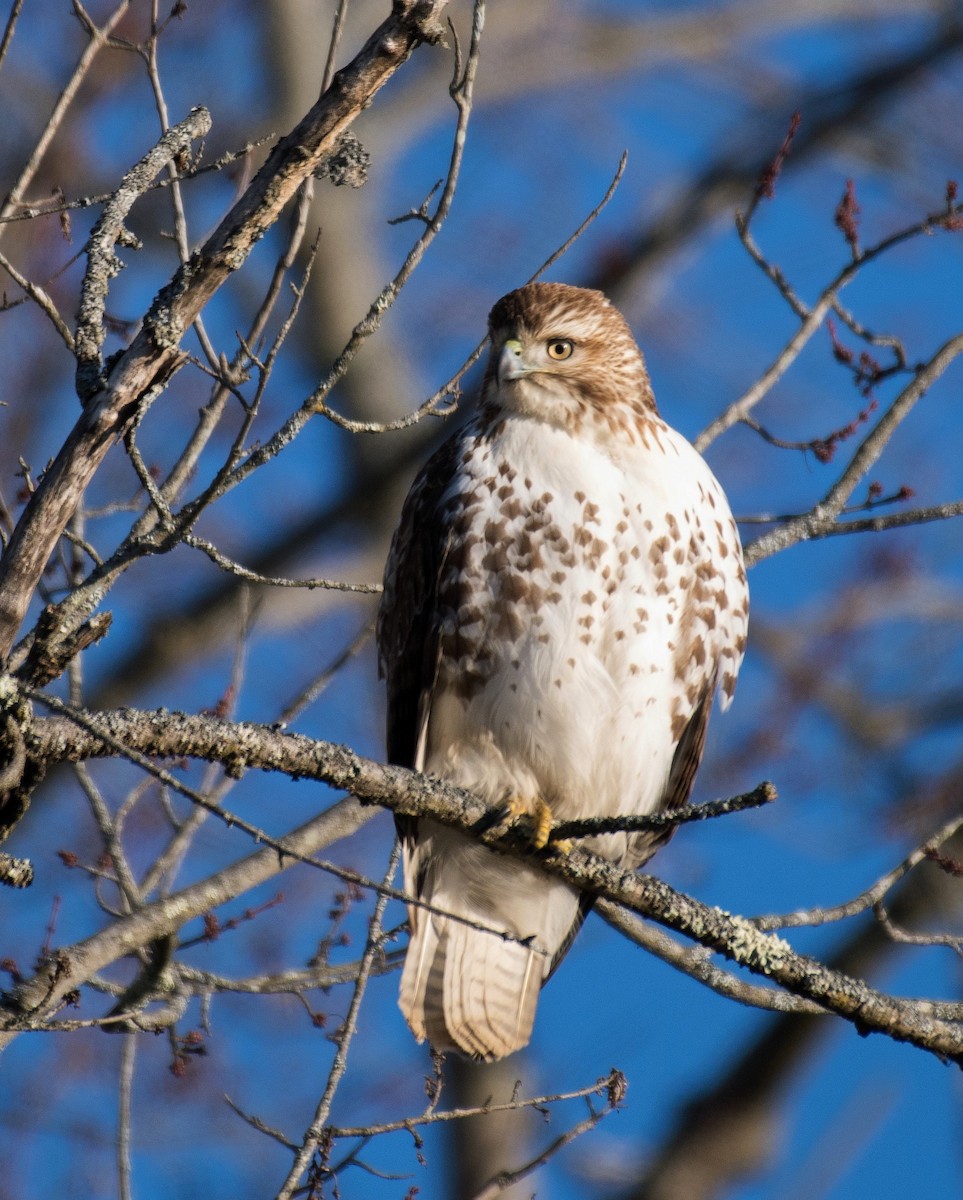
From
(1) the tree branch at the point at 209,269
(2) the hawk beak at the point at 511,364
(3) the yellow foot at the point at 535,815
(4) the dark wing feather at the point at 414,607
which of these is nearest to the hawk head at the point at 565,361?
(2) the hawk beak at the point at 511,364

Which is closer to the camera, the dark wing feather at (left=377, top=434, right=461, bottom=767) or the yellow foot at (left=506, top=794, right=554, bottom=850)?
the yellow foot at (left=506, top=794, right=554, bottom=850)

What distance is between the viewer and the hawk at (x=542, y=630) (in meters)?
4.06

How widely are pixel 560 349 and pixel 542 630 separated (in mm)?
871

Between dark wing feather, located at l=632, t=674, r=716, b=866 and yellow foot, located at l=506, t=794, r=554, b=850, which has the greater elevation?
dark wing feather, located at l=632, t=674, r=716, b=866

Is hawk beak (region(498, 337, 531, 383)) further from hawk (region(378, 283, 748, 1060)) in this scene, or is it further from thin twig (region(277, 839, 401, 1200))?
thin twig (region(277, 839, 401, 1200))

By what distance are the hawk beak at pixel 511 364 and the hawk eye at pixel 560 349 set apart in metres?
0.09

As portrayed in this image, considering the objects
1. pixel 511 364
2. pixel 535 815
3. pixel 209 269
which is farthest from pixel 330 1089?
pixel 511 364

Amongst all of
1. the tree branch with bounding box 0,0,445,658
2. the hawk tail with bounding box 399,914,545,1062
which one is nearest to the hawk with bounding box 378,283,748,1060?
the hawk tail with bounding box 399,914,545,1062

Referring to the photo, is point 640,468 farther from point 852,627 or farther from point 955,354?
point 852,627

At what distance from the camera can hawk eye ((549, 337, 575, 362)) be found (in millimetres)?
4469

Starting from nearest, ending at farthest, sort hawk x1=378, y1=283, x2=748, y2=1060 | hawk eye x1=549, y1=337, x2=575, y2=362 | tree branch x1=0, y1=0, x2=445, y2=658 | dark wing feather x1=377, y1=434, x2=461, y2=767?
tree branch x1=0, y1=0, x2=445, y2=658 < hawk x1=378, y1=283, x2=748, y2=1060 < dark wing feather x1=377, y1=434, x2=461, y2=767 < hawk eye x1=549, y1=337, x2=575, y2=362

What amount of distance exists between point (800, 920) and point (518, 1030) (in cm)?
97

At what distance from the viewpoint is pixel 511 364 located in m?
4.38

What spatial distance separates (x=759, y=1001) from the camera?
3936 millimetres
